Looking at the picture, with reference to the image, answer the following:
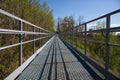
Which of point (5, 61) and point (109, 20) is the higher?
point (109, 20)

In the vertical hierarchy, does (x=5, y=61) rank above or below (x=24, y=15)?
below

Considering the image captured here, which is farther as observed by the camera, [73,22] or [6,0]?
[73,22]

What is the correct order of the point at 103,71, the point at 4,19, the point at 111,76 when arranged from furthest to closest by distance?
the point at 4,19 → the point at 103,71 → the point at 111,76

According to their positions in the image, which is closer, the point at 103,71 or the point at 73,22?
the point at 103,71

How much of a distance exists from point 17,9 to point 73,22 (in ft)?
139

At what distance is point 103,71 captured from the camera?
3719mm

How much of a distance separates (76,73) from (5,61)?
455 centimetres

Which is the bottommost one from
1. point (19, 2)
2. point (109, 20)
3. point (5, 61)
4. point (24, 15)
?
point (5, 61)

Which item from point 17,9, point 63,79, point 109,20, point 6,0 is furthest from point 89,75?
point 17,9

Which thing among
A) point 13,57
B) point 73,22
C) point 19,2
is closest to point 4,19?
point 13,57

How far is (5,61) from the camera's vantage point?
304 inches

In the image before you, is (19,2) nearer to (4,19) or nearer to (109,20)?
(4,19)

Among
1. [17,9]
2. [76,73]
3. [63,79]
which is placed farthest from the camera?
[17,9]

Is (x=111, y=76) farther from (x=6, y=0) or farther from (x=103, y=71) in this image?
(x=6, y=0)
